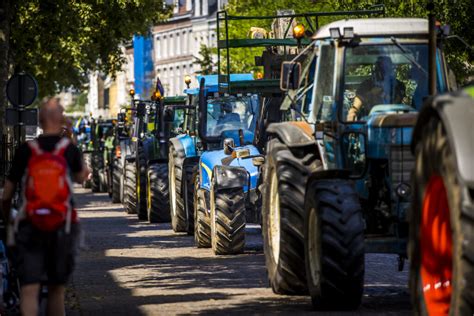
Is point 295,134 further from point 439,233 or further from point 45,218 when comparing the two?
point 439,233

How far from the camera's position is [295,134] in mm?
15289

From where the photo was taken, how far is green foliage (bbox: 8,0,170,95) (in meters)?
39.0

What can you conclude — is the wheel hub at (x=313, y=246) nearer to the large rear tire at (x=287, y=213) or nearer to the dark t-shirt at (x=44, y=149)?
the large rear tire at (x=287, y=213)

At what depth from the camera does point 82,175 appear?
11.6m

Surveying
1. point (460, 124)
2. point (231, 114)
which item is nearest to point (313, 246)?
point (460, 124)

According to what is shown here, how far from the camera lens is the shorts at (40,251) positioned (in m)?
11.2

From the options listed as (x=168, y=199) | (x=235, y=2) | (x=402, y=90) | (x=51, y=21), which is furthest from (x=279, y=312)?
(x=235, y=2)

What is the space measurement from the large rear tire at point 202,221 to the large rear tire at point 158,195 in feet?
24.2

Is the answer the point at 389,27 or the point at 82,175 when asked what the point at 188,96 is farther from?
the point at 82,175

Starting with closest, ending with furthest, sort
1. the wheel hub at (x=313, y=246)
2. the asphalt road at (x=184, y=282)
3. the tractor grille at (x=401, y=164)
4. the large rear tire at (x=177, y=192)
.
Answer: the wheel hub at (x=313, y=246) < the tractor grille at (x=401, y=164) < the asphalt road at (x=184, y=282) < the large rear tire at (x=177, y=192)

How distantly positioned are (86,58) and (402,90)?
35.4 m

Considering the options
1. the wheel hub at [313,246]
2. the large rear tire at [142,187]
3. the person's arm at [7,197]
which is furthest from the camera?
the large rear tire at [142,187]

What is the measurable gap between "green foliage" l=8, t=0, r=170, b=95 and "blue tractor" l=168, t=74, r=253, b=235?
786 centimetres

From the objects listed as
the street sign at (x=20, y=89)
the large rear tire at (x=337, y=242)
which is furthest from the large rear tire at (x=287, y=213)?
the street sign at (x=20, y=89)
